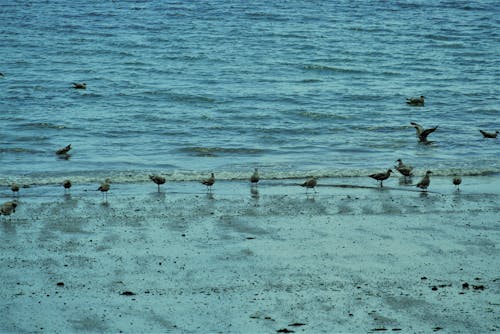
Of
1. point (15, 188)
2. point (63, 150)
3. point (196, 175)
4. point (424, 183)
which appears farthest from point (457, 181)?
point (63, 150)

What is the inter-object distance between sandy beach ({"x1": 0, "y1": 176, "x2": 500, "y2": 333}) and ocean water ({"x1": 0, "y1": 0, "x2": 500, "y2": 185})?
9.78ft

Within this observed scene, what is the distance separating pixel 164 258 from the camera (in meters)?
12.8

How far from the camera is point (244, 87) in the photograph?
109 feet

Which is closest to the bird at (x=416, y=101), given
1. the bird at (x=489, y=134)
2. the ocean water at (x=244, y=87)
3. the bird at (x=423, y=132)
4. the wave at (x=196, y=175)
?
the ocean water at (x=244, y=87)

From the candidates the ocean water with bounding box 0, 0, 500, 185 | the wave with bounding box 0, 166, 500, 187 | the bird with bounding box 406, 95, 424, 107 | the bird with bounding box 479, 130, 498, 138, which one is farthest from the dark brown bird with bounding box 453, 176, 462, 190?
the bird with bounding box 406, 95, 424, 107

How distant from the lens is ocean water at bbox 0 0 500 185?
21688 millimetres

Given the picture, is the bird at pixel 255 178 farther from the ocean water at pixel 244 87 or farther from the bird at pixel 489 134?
the bird at pixel 489 134

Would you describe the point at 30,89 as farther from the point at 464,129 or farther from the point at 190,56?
the point at 464,129

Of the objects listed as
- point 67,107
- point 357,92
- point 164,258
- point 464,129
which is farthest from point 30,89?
point 164,258

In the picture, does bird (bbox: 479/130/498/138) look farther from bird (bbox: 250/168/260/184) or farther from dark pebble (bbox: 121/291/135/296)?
dark pebble (bbox: 121/291/135/296)

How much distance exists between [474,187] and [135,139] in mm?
9680

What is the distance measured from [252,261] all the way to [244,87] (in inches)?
835

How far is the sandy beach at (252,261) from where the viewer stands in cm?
1052

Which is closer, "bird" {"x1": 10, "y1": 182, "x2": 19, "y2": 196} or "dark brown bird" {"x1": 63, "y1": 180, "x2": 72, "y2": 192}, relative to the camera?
"bird" {"x1": 10, "y1": 182, "x2": 19, "y2": 196}
